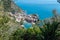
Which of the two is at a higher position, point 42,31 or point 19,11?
point 42,31

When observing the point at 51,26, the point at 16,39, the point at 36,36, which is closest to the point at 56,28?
the point at 51,26

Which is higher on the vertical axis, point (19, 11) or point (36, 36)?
point (36, 36)

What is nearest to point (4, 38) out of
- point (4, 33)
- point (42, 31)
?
point (4, 33)

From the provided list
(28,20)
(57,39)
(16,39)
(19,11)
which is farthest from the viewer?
(19,11)

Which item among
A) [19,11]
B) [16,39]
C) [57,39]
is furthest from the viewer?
[19,11]

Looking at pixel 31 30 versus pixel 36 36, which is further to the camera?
pixel 31 30

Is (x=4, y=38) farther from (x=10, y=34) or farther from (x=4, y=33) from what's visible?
(x=10, y=34)

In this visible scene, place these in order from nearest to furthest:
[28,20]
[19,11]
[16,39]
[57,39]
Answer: [57,39] → [16,39] → [28,20] → [19,11]

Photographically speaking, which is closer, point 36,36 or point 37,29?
point 36,36

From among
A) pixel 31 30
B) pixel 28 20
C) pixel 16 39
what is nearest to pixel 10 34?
pixel 16 39

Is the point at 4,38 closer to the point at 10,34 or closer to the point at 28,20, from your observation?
the point at 10,34
